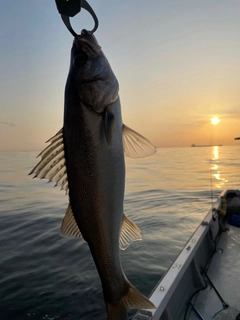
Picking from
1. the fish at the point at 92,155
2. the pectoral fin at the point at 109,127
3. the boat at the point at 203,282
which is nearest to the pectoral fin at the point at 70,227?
the fish at the point at 92,155

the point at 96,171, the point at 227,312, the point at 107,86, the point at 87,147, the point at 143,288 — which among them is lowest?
the point at 143,288

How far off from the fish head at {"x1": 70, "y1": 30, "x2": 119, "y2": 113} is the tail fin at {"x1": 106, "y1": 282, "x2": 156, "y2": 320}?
1.56m

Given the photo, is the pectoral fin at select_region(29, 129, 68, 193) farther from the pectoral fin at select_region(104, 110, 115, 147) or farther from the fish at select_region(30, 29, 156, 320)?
the pectoral fin at select_region(104, 110, 115, 147)

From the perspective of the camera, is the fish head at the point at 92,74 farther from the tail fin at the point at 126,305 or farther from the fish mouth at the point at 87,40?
the tail fin at the point at 126,305

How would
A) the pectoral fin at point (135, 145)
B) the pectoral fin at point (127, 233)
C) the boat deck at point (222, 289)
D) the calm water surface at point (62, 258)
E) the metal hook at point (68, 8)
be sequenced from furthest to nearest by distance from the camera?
the calm water surface at point (62, 258) → the boat deck at point (222, 289) → the pectoral fin at point (127, 233) → the pectoral fin at point (135, 145) → the metal hook at point (68, 8)

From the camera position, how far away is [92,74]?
2.15m

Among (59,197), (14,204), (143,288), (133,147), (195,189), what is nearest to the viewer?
(133,147)

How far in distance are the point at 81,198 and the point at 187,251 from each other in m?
4.25

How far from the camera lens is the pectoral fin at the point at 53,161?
Result: 2.07 meters

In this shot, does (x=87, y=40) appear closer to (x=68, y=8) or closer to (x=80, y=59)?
(x=80, y=59)

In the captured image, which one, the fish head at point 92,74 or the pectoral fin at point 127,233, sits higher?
the fish head at point 92,74

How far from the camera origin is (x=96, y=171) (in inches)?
81.5

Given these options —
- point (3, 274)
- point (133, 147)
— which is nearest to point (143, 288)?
point (3, 274)

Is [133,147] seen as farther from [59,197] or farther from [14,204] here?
[59,197]
